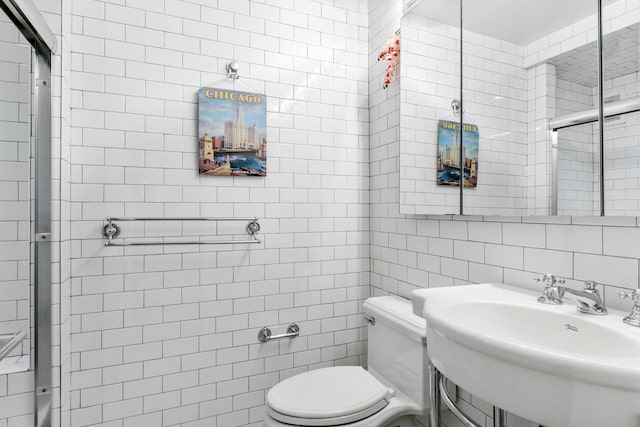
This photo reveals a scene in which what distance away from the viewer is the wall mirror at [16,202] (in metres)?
1.32

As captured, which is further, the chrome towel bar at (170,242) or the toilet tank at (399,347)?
the chrome towel bar at (170,242)

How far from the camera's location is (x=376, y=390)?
1.45m

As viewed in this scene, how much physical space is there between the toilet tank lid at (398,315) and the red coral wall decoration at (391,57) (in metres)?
1.20

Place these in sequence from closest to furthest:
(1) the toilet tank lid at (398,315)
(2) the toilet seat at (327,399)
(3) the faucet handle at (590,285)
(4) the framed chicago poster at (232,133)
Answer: (3) the faucet handle at (590,285) < (2) the toilet seat at (327,399) < (1) the toilet tank lid at (398,315) < (4) the framed chicago poster at (232,133)

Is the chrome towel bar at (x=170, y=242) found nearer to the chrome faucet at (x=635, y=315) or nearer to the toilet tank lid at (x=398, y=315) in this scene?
the toilet tank lid at (x=398, y=315)

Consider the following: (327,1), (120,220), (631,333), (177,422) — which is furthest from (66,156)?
(631,333)

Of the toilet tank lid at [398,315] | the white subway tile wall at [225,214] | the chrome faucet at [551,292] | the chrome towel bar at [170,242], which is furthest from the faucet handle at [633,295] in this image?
the chrome towel bar at [170,242]

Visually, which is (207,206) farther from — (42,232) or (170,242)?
(42,232)

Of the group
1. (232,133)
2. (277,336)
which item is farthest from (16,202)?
(277,336)

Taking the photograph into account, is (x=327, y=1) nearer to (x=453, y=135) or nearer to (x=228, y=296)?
(x=453, y=135)

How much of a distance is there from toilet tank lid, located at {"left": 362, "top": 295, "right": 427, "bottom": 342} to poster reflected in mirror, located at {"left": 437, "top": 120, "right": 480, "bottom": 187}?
619 millimetres

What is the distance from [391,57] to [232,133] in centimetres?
97

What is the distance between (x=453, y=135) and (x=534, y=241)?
0.58 metres

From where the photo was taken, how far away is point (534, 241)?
1195 millimetres
